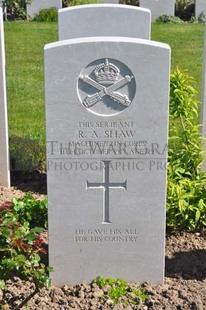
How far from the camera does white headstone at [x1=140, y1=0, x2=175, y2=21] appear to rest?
20234 millimetres

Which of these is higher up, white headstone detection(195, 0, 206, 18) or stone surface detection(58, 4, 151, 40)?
stone surface detection(58, 4, 151, 40)

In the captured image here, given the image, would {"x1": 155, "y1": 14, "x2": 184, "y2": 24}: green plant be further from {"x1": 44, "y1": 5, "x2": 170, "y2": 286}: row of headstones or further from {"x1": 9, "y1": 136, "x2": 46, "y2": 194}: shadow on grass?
{"x1": 44, "y1": 5, "x2": 170, "y2": 286}: row of headstones

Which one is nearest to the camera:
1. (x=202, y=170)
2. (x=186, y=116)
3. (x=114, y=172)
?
(x=114, y=172)

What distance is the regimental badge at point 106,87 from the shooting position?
3.91 metres

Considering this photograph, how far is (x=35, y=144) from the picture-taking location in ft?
21.5

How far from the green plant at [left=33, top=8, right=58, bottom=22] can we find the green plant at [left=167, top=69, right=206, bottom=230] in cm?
1407

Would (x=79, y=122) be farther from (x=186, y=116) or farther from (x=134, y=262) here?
(x=186, y=116)

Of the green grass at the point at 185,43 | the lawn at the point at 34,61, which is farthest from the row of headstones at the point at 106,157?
the green grass at the point at 185,43

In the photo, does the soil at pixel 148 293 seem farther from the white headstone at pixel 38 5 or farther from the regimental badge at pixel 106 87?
the white headstone at pixel 38 5

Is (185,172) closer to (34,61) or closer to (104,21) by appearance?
(104,21)

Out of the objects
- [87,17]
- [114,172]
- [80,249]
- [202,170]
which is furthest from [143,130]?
[87,17]

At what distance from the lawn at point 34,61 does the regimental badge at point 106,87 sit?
2860 mm

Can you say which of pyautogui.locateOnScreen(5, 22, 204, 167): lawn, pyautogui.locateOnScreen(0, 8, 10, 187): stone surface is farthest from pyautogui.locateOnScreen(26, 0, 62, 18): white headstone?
pyautogui.locateOnScreen(0, 8, 10, 187): stone surface

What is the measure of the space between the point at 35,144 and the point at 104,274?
2.49m
